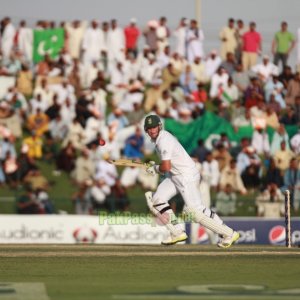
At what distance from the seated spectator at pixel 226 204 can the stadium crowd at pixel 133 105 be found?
21 millimetres

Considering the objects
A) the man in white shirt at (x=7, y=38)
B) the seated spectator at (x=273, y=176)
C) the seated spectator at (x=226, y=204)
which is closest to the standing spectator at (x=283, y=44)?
the seated spectator at (x=273, y=176)

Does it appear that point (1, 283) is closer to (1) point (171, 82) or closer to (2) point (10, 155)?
(2) point (10, 155)

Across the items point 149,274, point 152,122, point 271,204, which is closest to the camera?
point 149,274

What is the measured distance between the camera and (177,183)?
56.9 ft

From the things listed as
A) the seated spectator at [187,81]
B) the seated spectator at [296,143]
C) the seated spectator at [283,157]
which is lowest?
the seated spectator at [283,157]

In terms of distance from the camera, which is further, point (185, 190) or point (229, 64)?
point (229, 64)

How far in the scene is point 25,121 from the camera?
27.8m

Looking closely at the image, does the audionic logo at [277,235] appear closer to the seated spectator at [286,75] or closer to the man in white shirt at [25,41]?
the seated spectator at [286,75]

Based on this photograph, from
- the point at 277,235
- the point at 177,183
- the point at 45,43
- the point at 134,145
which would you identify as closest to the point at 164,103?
the point at 134,145

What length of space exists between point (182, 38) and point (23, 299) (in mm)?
21265

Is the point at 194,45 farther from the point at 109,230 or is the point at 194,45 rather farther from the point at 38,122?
the point at 109,230

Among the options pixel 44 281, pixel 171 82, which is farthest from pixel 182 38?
pixel 44 281

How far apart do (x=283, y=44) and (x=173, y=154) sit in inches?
569

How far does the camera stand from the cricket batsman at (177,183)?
17.0 m
